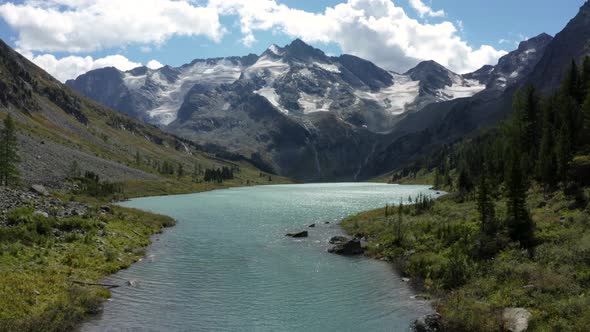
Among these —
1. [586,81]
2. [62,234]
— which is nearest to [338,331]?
[62,234]

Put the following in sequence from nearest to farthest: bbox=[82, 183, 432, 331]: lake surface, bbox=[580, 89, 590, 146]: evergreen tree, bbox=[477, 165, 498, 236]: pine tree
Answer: bbox=[82, 183, 432, 331]: lake surface → bbox=[477, 165, 498, 236]: pine tree → bbox=[580, 89, 590, 146]: evergreen tree

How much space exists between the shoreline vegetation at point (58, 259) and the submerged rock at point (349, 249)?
23.9 metres

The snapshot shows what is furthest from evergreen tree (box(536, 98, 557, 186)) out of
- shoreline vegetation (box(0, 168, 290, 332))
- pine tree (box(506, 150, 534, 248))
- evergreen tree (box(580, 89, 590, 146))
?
shoreline vegetation (box(0, 168, 290, 332))

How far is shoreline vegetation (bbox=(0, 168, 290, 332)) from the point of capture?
1030 inches

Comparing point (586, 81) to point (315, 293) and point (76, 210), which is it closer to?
point (315, 293)

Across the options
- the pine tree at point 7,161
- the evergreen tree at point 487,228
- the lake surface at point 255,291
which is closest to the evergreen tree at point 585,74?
the evergreen tree at point 487,228

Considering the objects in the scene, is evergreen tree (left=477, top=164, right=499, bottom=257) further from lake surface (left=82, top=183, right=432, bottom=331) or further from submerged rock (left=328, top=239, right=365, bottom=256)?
submerged rock (left=328, top=239, right=365, bottom=256)

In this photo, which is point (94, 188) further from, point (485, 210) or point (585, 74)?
point (585, 74)

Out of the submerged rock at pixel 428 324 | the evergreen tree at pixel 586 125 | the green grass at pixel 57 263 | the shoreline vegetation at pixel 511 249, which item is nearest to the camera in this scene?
the green grass at pixel 57 263

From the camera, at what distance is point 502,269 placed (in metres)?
33.8

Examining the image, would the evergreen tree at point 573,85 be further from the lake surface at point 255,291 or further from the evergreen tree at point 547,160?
the lake surface at point 255,291

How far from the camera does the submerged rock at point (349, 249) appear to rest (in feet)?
169

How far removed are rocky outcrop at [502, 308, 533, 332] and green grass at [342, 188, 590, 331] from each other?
0.37 metres

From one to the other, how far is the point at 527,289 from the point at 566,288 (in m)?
2.42
